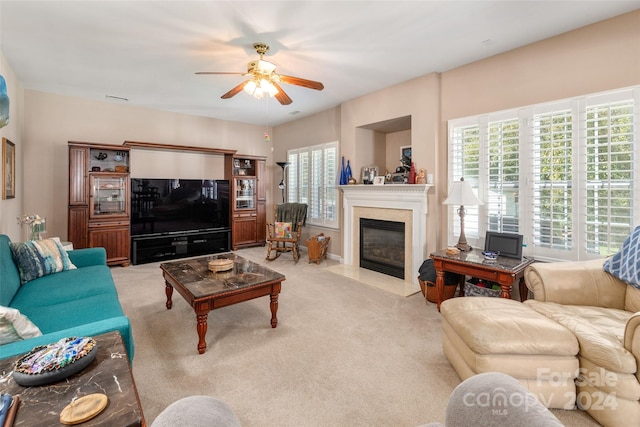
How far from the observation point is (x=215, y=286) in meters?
2.54

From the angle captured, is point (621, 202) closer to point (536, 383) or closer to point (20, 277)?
point (536, 383)

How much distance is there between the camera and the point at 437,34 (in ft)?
9.57

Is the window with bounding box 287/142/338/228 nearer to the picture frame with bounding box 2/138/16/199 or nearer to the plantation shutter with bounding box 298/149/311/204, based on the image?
the plantation shutter with bounding box 298/149/311/204

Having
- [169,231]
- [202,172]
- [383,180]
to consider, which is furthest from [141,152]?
[383,180]

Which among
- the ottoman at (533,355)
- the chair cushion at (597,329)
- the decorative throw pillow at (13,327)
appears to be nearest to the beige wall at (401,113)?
the chair cushion at (597,329)

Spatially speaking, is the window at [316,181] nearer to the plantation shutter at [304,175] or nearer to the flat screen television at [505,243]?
the plantation shutter at [304,175]

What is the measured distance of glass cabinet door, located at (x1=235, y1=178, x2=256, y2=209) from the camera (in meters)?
6.38

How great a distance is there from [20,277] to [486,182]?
483cm

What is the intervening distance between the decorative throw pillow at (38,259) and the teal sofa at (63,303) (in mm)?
69

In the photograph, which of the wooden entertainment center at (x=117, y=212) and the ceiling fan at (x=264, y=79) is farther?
the wooden entertainment center at (x=117, y=212)


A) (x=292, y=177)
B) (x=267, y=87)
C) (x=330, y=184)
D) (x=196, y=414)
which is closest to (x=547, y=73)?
(x=267, y=87)

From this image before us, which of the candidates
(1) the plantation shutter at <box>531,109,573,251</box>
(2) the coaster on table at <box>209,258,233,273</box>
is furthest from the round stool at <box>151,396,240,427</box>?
(1) the plantation shutter at <box>531,109,573,251</box>

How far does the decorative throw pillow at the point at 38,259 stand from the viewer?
270 cm

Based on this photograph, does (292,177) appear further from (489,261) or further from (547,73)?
(547,73)
